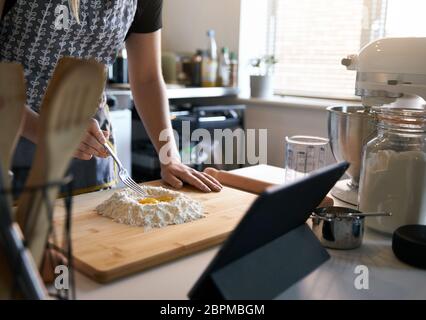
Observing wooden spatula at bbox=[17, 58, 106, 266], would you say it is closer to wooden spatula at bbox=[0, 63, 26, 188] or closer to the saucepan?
wooden spatula at bbox=[0, 63, 26, 188]

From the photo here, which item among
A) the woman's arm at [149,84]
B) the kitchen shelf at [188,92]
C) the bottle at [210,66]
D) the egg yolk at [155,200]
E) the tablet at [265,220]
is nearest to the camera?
the tablet at [265,220]

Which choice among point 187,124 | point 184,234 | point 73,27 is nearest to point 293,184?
point 184,234

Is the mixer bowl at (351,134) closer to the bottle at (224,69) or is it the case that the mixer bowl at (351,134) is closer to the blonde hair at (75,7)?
the blonde hair at (75,7)

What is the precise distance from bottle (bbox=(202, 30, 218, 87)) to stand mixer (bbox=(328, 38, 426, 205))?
1783 mm

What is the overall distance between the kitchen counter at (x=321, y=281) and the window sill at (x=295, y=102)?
68.3 inches

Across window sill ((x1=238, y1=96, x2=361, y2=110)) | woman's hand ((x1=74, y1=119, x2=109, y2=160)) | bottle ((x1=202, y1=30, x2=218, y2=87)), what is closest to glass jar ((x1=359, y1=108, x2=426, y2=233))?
woman's hand ((x1=74, y1=119, x2=109, y2=160))

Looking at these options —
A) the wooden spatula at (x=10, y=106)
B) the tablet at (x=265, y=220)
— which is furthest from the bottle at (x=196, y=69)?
the wooden spatula at (x=10, y=106)

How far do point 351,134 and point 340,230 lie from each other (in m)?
0.36

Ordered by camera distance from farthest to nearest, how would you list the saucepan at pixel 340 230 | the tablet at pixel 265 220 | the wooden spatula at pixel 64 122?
the saucepan at pixel 340 230 → the tablet at pixel 265 220 → the wooden spatula at pixel 64 122

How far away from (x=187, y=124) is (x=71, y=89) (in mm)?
2170

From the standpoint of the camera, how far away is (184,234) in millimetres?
760

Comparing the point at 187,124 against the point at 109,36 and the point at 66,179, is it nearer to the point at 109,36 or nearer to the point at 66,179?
the point at 109,36

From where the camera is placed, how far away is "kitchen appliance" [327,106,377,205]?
104 centimetres

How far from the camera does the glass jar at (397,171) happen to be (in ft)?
2.66
